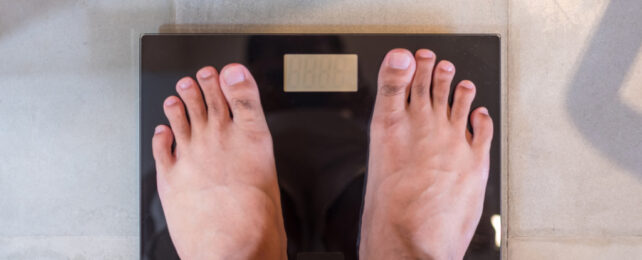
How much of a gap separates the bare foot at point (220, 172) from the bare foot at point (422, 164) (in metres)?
0.17

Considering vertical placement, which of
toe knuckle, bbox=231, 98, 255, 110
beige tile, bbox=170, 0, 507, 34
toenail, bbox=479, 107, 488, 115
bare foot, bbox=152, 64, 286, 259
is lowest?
bare foot, bbox=152, 64, 286, 259

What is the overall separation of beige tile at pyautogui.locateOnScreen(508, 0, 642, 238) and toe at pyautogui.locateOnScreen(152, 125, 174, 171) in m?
0.57

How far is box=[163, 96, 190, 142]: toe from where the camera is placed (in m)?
0.68

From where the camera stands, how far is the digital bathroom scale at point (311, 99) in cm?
67

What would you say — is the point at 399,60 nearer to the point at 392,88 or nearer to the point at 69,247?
the point at 392,88

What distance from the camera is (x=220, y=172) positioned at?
0.70m

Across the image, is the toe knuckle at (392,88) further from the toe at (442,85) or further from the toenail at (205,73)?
the toenail at (205,73)

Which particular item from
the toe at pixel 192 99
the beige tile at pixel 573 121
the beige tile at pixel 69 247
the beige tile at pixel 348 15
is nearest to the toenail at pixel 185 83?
the toe at pixel 192 99

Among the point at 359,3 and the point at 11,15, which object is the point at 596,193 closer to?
the point at 359,3

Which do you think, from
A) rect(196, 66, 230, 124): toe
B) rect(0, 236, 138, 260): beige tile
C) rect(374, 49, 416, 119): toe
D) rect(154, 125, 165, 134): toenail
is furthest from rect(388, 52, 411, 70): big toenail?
rect(0, 236, 138, 260): beige tile

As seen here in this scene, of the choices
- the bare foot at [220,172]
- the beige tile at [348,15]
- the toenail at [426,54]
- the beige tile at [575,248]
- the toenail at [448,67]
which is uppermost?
the beige tile at [348,15]

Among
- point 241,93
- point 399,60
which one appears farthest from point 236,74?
point 399,60

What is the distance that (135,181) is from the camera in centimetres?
71

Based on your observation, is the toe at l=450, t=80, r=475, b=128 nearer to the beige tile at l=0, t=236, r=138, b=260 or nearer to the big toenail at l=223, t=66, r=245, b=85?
the big toenail at l=223, t=66, r=245, b=85
